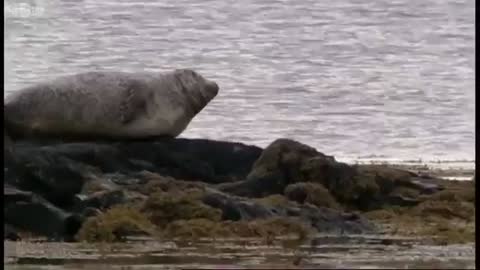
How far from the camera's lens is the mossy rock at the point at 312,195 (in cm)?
1320

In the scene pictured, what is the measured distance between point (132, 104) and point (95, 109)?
0.35 meters

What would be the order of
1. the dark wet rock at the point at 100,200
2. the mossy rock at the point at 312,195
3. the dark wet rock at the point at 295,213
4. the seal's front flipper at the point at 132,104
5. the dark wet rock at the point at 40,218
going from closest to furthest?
1. the dark wet rock at the point at 40,218
2. the dark wet rock at the point at 295,213
3. the dark wet rock at the point at 100,200
4. the mossy rock at the point at 312,195
5. the seal's front flipper at the point at 132,104

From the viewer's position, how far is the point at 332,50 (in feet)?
92.2

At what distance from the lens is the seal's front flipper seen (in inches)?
578

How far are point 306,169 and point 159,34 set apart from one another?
1682 cm

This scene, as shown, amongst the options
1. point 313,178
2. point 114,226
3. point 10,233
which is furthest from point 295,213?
point 10,233

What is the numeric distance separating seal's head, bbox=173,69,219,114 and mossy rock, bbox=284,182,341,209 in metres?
2.68

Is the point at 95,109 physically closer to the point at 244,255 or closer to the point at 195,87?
the point at 195,87

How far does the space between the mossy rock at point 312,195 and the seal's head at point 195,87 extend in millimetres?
2682

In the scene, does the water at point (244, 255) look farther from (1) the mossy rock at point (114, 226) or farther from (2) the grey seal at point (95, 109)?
(2) the grey seal at point (95, 109)

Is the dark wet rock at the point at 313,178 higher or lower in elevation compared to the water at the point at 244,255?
lower

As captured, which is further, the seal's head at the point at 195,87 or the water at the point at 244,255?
the seal's head at the point at 195,87

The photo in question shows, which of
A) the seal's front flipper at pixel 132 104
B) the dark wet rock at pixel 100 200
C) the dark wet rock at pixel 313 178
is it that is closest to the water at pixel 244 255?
the dark wet rock at pixel 100 200

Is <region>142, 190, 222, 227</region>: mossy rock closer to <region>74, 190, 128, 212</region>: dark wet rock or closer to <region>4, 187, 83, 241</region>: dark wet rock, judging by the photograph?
<region>74, 190, 128, 212</region>: dark wet rock
